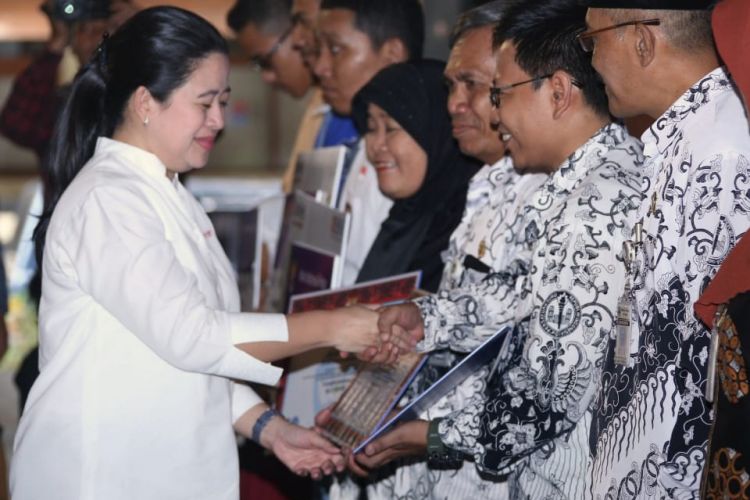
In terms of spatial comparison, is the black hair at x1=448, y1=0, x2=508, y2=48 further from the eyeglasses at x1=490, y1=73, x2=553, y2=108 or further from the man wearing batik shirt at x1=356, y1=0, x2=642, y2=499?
the eyeglasses at x1=490, y1=73, x2=553, y2=108

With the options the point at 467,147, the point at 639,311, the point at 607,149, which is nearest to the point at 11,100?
the point at 467,147

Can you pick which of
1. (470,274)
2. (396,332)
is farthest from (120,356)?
(470,274)

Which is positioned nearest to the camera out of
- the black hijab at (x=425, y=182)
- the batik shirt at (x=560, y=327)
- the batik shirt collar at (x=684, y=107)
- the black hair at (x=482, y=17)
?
the batik shirt collar at (x=684, y=107)

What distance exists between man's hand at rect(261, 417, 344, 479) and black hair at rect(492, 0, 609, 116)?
112 centimetres

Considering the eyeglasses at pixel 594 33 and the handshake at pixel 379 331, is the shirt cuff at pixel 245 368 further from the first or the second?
the eyeglasses at pixel 594 33

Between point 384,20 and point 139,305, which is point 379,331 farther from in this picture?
point 384,20

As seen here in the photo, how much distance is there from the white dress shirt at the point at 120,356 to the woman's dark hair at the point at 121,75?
162 mm

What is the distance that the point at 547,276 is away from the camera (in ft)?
8.20

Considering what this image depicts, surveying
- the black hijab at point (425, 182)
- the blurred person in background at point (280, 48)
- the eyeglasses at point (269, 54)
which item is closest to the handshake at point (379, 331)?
the black hijab at point (425, 182)

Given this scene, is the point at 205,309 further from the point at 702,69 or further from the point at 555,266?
the point at 702,69

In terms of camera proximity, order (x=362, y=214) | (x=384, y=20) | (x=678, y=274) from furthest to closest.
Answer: (x=384, y=20) → (x=362, y=214) → (x=678, y=274)

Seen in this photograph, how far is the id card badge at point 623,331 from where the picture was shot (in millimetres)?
2279

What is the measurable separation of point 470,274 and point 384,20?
5.78 ft

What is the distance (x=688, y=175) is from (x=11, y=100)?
4.18 metres
